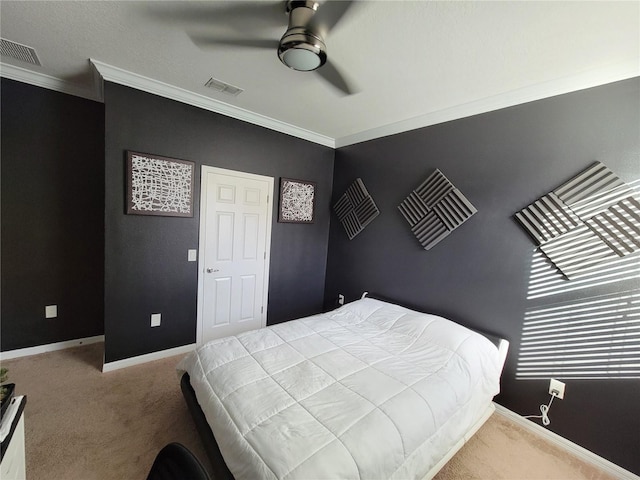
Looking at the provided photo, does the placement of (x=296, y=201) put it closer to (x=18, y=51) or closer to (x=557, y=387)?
(x=18, y=51)

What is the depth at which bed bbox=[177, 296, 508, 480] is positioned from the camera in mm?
1139

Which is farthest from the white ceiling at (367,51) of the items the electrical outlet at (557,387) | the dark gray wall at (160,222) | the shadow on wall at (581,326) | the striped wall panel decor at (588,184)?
the electrical outlet at (557,387)

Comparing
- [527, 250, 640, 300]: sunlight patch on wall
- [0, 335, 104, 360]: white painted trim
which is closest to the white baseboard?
[527, 250, 640, 300]: sunlight patch on wall

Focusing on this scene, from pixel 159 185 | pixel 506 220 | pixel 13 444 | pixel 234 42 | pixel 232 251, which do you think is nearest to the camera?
pixel 13 444

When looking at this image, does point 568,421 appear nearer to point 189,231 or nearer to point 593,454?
point 593,454

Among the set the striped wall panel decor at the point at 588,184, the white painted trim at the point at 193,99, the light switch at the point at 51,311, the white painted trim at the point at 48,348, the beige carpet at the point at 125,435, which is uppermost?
the white painted trim at the point at 193,99

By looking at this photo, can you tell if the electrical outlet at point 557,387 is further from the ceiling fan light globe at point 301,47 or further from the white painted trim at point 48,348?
the white painted trim at point 48,348

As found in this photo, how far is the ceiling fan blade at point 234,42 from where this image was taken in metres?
1.72

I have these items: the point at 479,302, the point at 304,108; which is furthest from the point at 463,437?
the point at 304,108

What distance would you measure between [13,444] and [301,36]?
2.19m

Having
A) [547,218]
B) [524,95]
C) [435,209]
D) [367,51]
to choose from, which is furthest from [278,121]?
[547,218]

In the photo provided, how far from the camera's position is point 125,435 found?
5.73 ft

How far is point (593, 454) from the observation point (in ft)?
5.85

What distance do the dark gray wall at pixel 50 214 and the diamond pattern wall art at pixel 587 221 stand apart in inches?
161
